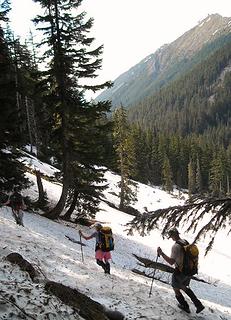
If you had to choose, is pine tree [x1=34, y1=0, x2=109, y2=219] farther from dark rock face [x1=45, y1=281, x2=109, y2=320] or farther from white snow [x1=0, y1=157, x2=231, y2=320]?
dark rock face [x1=45, y1=281, x2=109, y2=320]

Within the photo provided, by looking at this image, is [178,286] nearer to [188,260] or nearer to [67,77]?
[188,260]

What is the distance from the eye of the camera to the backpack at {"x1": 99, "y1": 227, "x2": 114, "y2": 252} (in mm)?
13266

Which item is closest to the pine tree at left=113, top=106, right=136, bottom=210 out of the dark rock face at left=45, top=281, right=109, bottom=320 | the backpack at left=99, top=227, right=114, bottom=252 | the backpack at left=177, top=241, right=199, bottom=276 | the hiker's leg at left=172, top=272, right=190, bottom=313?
the backpack at left=99, top=227, right=114, bottom=252

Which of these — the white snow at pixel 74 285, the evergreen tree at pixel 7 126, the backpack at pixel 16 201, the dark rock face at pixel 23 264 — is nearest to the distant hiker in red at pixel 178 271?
the white snow at pixel 74 285

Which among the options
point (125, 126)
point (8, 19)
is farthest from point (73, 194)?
point (125, 126)

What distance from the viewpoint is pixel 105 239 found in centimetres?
1338

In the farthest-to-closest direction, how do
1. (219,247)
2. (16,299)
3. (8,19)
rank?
(219,247) < (8,19) < (16,299)

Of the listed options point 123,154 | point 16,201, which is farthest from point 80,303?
point 123,154

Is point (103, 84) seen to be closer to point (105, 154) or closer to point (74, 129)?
point (74, 129)

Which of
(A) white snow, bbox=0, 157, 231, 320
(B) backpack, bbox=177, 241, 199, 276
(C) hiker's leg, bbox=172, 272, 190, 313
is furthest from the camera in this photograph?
(C) hiker's leg, bbox=172, 272, 190, 313

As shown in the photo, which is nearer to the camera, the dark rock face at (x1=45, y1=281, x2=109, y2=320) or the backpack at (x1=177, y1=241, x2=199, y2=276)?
the dark rock face at (x1=45, y1=281, x2=109, y2=320)

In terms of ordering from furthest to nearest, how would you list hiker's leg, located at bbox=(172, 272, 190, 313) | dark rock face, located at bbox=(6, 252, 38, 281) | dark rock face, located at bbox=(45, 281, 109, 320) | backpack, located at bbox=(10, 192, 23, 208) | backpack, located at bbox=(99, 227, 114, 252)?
1. backpack, located at bbox=(10, 192, 23, 208)
2. backpack, located at bbox=(99, 227, 114, 252)
3. hiker's leg, located at bbox=(172, 272, 190, 313)
4. dark rock face, located at bbox=(6, 252, 38, 281)
5. dark rock face, located at bbox=(45, 281, 109, 320)

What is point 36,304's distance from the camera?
23.5 feet

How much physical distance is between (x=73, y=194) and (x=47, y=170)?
16.8 metres
